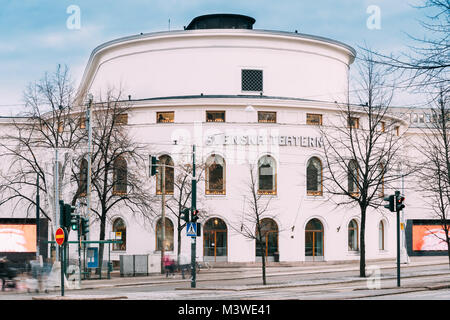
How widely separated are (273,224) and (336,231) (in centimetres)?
512

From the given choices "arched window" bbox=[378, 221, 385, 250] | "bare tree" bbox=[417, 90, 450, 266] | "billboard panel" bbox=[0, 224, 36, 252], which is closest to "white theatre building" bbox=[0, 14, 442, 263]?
"arched window" bbox=[378, 221, 385, 250]

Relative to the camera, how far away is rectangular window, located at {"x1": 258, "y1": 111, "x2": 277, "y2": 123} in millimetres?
47625

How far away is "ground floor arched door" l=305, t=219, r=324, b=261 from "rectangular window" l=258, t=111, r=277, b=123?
324 inches

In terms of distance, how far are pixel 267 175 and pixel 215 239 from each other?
20.1 feet

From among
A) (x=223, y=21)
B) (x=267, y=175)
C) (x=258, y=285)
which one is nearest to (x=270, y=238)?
(x=267, y=175)

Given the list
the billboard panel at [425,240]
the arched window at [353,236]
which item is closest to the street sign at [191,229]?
the arched window at [353,236]

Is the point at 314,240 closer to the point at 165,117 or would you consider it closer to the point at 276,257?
the point at 276,257

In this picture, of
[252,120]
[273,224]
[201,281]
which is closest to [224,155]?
[252,120]

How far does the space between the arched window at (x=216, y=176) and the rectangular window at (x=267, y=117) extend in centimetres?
429

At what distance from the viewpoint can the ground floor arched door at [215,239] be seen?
154ft

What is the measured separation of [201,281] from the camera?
35312 millimetres

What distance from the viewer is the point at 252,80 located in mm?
51156

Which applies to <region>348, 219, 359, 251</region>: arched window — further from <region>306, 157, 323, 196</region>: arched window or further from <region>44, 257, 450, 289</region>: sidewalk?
<region>306, 157, 323, 196</region>: arched window

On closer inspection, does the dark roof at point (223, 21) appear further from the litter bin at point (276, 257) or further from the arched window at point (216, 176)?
the litter bin at point (276, 257)
